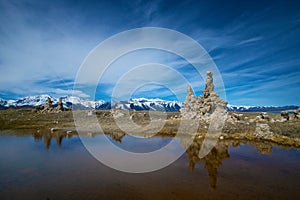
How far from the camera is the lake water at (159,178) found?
937 cm

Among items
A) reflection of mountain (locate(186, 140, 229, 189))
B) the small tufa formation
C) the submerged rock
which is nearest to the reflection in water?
reflection of mountain (locate(186, 140, 229, 189))

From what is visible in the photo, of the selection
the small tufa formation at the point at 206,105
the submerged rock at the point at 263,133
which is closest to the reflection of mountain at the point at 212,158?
the submerged rock at the point at 263,133

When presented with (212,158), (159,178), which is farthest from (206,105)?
(159,178)

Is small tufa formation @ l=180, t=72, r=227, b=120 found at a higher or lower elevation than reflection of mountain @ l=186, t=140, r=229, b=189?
higher

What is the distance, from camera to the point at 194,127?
30719 millimetres

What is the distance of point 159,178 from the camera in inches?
455

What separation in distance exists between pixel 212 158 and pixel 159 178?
6.29 m

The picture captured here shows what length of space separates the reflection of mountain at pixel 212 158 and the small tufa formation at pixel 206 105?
52.1 feet

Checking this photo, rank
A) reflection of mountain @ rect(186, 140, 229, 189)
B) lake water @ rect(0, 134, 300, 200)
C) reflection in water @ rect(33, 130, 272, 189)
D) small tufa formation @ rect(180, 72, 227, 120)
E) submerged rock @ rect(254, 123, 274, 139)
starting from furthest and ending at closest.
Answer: small tufa formation @ rect(180, 72, 227, 120) < submerged rock @ rect(254, 123, 274, 139) < reflection in water @ rect(33, 130, 272, 189) < reflection of mountain @ rect(186, 140, 229, 189) < lake water @ rect(0, 134, 300, 200)

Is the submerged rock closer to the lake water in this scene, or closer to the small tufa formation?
the lake water

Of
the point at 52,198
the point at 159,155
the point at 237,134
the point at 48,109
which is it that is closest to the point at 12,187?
the point at 52,198

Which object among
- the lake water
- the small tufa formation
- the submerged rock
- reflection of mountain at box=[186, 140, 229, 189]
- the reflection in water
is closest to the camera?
the lake water

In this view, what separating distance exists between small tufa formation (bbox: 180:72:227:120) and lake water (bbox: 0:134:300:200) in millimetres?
18751

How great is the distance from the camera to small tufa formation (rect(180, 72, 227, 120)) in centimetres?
3612
